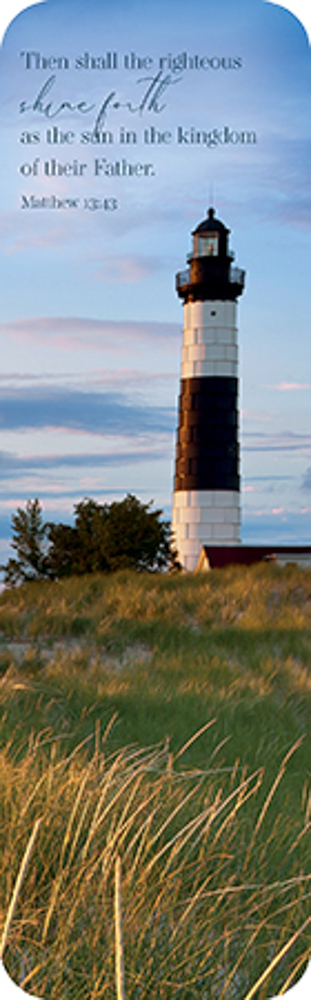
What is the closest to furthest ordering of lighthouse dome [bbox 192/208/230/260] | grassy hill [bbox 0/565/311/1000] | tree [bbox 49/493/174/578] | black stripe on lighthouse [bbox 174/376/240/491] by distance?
1. grassy hill [bbox 0/565/311/1000]
2. tree [bbox 49/493/174/578]
3. black stripe on lighthouse [bbox 174/376/240/491]
4. lighthouse dome [bbox 192/208/230/260]

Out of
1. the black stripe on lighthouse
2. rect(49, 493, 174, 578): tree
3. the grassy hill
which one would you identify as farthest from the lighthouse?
the grassy hill

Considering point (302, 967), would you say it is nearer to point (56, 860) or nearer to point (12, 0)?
point (56, 860)

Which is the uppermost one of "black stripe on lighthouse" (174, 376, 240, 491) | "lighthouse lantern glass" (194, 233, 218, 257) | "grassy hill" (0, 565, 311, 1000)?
"lighthouse lantern glass" (194, 233, 218, 257)

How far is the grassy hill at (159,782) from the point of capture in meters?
2.71

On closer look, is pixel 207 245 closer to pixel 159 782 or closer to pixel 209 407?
pixel 209 407

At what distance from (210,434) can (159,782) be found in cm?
2823

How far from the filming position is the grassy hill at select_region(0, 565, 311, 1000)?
8.88 ft

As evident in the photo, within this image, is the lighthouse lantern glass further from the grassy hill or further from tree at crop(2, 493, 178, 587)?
the grassy hill

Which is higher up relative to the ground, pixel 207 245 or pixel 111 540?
pixel 207 245

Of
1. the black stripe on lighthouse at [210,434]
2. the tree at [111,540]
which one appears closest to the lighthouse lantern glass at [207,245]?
the black stripe on lighthouse at [210,434]

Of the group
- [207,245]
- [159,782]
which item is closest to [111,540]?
[207,245]

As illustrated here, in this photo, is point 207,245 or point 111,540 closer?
point 111,540

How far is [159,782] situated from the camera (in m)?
3.57

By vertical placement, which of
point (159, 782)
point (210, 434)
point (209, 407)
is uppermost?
point (209, 407)
